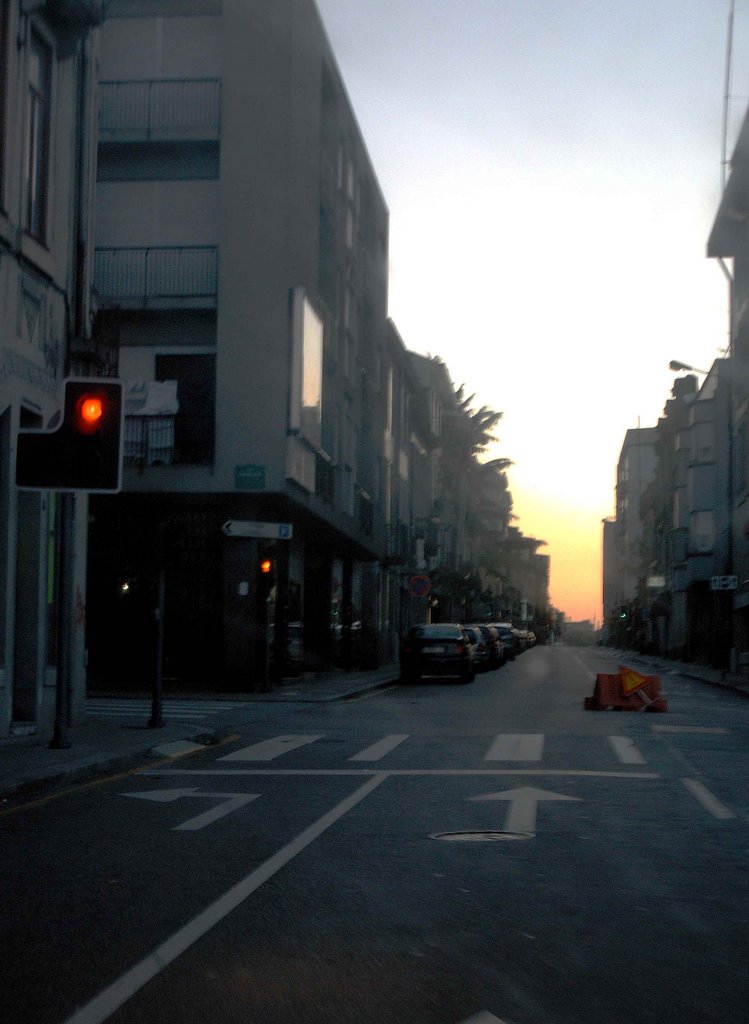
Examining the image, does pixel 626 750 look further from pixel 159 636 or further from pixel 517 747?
pixel 159 636

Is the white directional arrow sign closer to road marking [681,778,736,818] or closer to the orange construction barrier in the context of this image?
road marking [681,778,736,818]

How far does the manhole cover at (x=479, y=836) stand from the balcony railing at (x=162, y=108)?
75.6 feet

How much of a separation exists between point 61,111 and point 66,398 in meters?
5.01

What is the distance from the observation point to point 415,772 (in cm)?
1323

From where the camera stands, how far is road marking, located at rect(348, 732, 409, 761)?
14844 mm

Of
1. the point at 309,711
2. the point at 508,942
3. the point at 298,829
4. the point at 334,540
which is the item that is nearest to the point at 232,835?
the point at 298,829

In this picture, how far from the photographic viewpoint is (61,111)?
1728 centimetres

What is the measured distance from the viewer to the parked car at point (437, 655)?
118 feet

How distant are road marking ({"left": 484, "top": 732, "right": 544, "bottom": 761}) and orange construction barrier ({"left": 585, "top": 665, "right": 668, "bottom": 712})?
6.30m

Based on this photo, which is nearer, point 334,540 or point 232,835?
point 232,835

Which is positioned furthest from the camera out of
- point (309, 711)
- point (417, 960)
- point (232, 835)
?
point (309, 711)

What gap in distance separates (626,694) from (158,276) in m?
13.1

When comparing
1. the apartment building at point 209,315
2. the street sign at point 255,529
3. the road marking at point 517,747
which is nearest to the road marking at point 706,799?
the road marking at point 517,747

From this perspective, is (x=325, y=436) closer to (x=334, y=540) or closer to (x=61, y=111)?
(x=334, y=540)
